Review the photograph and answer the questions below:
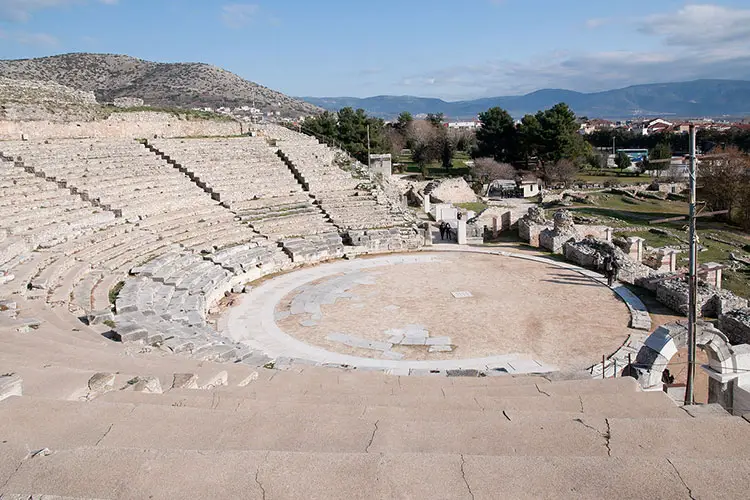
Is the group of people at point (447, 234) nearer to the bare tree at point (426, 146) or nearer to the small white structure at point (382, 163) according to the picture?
the small white structure at point (382, 163)

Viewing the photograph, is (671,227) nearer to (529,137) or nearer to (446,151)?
(529,137)

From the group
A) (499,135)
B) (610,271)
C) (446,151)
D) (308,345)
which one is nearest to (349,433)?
(308,345)

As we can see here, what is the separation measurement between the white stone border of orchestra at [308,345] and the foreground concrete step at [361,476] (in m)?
6.79

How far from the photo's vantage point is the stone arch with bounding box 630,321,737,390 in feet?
27.4

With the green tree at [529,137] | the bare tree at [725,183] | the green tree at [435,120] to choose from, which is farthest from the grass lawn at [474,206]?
the green tree at [435,120]

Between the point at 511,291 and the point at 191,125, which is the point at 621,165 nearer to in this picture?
the point at 191,125

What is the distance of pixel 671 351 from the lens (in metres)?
8.94

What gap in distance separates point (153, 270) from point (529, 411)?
476 inches

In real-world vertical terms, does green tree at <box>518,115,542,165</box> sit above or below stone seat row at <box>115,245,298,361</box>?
above

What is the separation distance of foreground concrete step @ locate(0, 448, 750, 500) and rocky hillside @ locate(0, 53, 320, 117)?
41674 millimetres

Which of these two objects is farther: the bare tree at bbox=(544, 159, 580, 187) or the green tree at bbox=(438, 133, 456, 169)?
the green tree at bbox=(438, 133, 456, 169)

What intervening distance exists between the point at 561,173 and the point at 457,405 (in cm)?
4637

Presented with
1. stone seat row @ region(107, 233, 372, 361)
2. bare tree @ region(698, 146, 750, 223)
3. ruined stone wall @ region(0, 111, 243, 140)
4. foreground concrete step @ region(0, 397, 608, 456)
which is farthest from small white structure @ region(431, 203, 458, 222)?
foreground concrete step @ region(0, 397, 608, 456)

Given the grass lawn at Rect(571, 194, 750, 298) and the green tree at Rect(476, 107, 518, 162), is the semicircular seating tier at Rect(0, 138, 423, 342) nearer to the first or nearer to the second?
the grass lawn at Rect(571, 194, 750, 298)
